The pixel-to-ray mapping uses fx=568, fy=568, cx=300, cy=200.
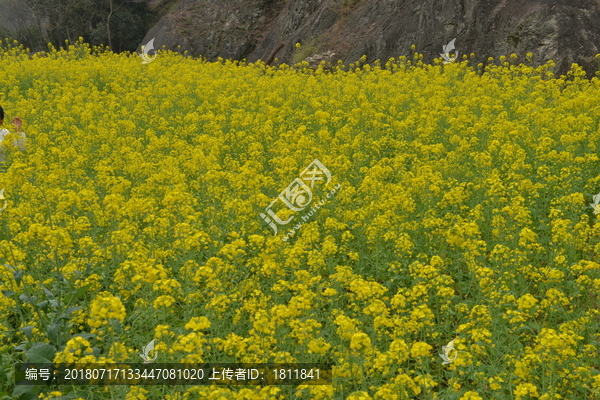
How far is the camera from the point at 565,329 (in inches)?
164

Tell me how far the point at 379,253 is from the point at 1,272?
346 centimetres

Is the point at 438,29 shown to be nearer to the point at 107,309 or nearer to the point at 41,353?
the point at 41,353

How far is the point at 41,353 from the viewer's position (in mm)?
4152

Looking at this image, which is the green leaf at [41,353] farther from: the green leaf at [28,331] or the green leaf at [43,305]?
the green leaf at [43,305]

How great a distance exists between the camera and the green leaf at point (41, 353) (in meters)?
4.12

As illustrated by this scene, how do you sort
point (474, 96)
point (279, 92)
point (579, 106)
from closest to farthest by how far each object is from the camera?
point (579, 106) → point (474, 96) → point (279, 92)

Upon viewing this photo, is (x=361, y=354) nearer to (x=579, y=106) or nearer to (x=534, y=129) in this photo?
(x=534, y=129)

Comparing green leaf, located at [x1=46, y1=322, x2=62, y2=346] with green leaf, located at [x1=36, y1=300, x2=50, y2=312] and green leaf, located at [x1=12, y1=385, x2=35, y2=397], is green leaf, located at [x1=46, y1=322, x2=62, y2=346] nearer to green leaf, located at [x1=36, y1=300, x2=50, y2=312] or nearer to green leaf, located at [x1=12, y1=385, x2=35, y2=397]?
green leaf, located at [x1=36, y1=300, x2=50, y2=312]

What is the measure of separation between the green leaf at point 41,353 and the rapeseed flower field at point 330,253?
0.01 metres

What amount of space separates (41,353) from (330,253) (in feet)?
8.47

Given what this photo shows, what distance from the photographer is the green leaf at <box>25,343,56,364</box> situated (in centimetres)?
412

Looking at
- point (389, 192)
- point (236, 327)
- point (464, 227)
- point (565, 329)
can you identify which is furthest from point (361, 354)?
point (389, 192)

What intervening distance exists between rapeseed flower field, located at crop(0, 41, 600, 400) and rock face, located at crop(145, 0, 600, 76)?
430 centimetres


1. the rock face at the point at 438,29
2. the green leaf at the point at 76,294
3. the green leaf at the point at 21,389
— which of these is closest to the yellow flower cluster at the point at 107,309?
the green leaf at the point at 21,389
